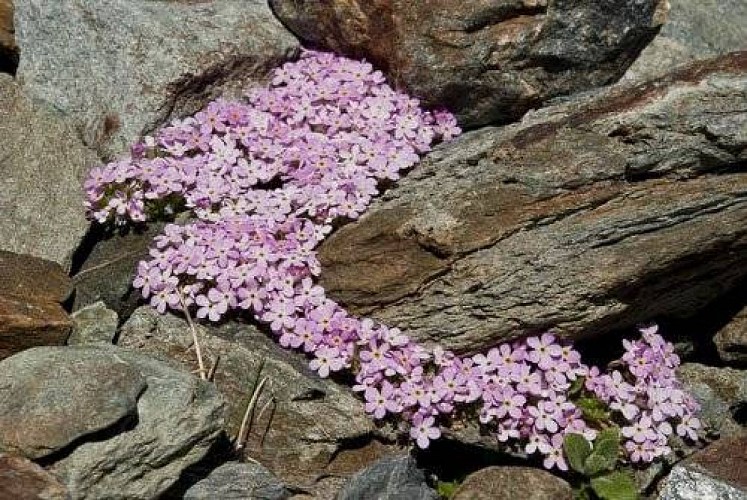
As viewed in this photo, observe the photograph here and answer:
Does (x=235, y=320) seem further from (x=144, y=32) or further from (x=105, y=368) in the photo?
(x=144, y=32)

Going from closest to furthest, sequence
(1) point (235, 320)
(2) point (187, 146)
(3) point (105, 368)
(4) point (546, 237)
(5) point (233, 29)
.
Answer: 1. (3) point (105, 368)
2. (4) point (546, 237)
3. (1) point (235, 320)
4. (2) point (187, 146)
5. (5) point (233, 29)

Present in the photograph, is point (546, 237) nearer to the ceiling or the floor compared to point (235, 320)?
nearer to the ceiling

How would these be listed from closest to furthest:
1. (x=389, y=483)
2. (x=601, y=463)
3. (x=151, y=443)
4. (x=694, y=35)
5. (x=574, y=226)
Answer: (x=151, y=443)
(x=389, y=483)
(x=574, y=226)
(x=601, y=463)
(x=694, y=35)

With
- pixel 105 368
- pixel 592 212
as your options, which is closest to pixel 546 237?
pixel 592 212

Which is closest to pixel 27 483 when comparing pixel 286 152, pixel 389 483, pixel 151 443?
pixel 151 443

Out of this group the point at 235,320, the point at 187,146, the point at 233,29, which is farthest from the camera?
the point at 233,29

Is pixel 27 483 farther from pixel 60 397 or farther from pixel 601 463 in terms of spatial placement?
pixel 601 463

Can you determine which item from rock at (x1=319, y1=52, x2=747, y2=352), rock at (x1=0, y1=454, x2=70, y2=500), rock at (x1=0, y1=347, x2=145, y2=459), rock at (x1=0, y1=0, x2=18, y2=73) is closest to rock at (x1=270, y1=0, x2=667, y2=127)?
rock at (x1=319, y1=52, x2=747, y2=352)

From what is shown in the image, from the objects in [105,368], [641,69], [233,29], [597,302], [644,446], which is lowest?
[105,368]
